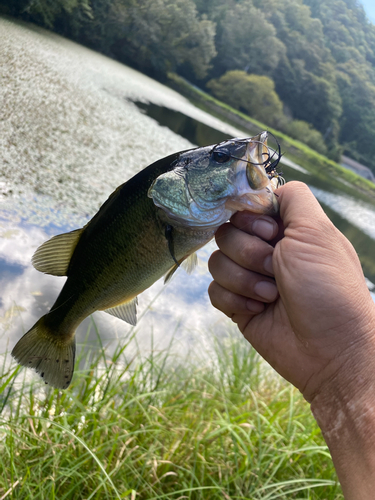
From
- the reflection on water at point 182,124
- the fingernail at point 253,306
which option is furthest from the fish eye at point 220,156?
the reflection on water at point 182,124

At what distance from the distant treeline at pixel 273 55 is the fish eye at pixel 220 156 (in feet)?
79.2

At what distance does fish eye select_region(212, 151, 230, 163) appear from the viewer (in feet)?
5.20

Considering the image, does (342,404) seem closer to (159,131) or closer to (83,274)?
(83,274)

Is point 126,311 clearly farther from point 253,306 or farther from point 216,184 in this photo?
point 216,184

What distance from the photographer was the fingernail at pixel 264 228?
71.8 inches

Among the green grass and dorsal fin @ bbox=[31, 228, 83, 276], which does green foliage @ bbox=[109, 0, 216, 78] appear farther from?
dorsal fin @ bbox=[31, 228, 83, 276]

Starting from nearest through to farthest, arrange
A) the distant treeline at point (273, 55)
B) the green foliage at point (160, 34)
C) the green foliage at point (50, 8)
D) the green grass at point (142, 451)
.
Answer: the green grass at point (142, 451) → the green foliage at point (50, 8) → the green foliage at point (160, 34) → the distant treeline at point (273, 55)

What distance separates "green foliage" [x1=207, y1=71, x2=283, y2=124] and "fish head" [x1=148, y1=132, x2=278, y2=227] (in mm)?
46504

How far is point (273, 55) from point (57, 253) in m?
67.6

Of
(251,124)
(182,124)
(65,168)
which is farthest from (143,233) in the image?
(251,124)

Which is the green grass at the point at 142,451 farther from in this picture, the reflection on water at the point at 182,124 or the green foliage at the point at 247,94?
the green foliage at the point at 247,94

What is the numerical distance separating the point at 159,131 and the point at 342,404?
14.6 m

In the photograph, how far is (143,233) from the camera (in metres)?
1.74

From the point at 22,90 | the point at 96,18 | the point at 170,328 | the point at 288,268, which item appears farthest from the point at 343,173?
the point at 288,268
